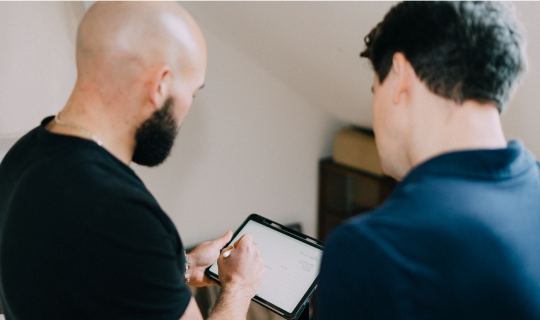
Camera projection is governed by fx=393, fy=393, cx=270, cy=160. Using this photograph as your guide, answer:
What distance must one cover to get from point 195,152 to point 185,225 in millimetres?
417

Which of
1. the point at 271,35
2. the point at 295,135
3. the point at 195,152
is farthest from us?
the point at 295,135

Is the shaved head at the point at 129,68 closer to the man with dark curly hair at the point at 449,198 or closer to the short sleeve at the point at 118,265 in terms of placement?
the short sleeve at the point at 118,265

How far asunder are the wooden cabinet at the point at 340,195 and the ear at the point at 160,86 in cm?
170

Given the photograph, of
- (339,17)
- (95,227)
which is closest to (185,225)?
(339,17)

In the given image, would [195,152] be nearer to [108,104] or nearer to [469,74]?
[108,104]

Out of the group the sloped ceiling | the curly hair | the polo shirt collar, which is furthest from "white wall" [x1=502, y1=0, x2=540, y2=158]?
the polo shirt collar

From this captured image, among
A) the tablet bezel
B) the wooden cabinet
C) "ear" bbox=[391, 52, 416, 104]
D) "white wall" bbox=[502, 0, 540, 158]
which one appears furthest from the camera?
the wooden cabinet

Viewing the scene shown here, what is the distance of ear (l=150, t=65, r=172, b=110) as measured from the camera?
0.77m

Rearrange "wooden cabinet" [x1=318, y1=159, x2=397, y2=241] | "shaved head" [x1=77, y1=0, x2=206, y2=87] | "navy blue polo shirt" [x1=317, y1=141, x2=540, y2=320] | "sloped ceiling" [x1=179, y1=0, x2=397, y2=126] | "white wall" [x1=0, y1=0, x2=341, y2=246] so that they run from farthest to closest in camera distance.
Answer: "wooden cabinet" [x1=318, y1=159, x2=397, y2=241] → "white wall" [x1=0, y1=0, x2=341, y2=246] → "sloped ceiling" [x1=179, y1=0, x2=397, y2=126] → "shaved head" [x1=77, y1=0, x2=206, y2=87] → "navy blue polo shirt" [x1=317, y1=141, x2=540, y2=320]

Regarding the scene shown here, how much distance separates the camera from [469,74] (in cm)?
57

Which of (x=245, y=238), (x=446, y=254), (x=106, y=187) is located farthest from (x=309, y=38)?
(x=446, y=254)

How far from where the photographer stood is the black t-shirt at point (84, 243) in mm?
669

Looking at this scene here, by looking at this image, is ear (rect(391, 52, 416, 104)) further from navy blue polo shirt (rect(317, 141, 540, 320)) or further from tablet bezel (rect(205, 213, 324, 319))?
tablet bezel (rect(205, 213, 324, 319))

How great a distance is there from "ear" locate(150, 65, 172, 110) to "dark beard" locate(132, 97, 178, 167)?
0.05 feet
